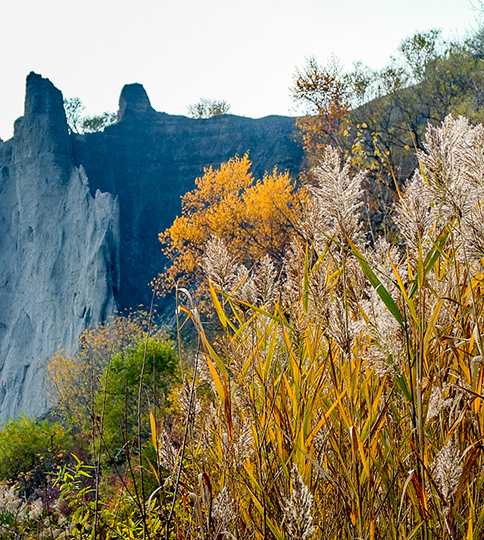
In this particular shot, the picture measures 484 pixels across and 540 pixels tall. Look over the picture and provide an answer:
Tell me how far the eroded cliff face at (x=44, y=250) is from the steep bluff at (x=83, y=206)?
0.23 feet

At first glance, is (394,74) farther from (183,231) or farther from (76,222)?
(76,222)

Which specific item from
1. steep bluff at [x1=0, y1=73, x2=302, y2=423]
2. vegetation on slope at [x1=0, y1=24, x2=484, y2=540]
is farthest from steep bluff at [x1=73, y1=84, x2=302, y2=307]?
vegetation on slope at [x1=0, y1=24, x2=484, y2=540]

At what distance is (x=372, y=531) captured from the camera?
0.76 metres

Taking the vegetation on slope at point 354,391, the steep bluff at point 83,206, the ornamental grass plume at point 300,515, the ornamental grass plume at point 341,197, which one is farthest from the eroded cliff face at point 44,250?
the ornamental grass plume at point 300,515

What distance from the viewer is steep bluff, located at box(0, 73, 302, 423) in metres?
30.0

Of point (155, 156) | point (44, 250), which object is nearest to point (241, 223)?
point (44, 250)

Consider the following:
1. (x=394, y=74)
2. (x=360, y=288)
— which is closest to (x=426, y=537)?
(x=360, y=288)

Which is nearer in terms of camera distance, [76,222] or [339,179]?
[339,179]

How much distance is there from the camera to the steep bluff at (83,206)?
2995 cm

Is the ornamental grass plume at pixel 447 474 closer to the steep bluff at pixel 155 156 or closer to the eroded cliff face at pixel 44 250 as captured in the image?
the eroded cliff face at pixel 44 250

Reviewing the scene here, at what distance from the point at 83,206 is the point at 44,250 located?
422 cm

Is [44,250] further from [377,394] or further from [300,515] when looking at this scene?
[300,515]

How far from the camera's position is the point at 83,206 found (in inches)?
1231

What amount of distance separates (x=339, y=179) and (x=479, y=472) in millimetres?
597
